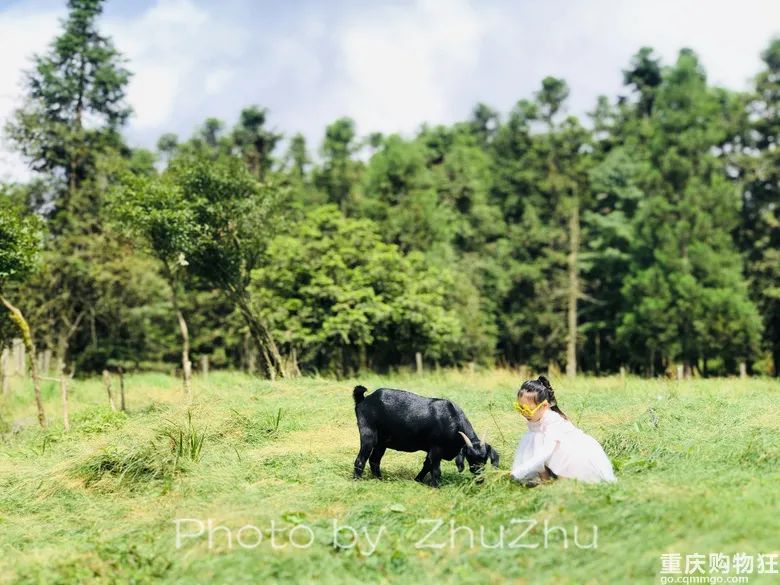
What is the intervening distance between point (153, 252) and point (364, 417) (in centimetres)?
1322

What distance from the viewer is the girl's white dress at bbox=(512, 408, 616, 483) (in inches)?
277

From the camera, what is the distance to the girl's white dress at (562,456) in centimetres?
705

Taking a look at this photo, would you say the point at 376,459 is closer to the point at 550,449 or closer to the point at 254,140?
the point at 550,449

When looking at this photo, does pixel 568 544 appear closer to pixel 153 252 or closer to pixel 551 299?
pixel 153 252

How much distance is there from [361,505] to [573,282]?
31.8m

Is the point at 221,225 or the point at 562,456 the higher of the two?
the point at 221,225

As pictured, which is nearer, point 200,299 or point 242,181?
point 242,181

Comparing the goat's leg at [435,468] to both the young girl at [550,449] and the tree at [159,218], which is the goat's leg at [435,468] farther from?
the tree at [159,218]

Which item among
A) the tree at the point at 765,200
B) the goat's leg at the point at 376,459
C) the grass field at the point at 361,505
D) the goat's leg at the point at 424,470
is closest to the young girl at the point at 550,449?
the grass field at the point at 361,505

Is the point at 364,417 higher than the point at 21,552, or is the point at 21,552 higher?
the point at 364,417

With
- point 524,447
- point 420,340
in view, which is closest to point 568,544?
point 524,447

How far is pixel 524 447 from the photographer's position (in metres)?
7.49

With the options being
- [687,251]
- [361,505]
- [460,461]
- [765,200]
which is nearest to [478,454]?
[460,461]

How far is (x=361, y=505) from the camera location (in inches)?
271
